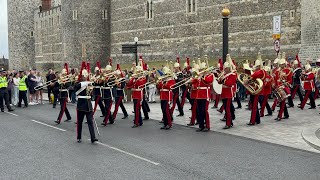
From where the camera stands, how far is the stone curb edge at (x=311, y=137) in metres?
10.1

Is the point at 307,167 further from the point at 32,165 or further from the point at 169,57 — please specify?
the point at 169,57

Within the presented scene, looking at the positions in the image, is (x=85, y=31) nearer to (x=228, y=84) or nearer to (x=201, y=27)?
(x=201, y=27)

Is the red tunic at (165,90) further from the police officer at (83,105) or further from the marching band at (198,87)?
the police officer at (83,105)

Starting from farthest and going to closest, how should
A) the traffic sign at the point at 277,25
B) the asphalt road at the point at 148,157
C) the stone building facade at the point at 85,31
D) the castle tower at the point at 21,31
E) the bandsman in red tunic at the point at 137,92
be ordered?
the castle tower at the point at 21,31
the stone building facade at the point at 85,31
the traffic sign at the point at 277,25
the bandsman in red tunic at the point at 137,92
the asphalt road at the point at 148,157

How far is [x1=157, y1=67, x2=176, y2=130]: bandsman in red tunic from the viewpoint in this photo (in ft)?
43.4

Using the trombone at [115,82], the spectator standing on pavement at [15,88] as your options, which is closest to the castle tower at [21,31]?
the spectator standing on pavement at [15,88]

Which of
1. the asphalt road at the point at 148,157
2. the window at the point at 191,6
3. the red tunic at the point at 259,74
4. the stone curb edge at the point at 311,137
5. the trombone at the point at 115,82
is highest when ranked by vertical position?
the window at the point at 191,6

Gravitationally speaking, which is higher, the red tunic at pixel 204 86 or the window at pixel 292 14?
the window at pixel 292 14

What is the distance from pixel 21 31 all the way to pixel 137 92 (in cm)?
5878

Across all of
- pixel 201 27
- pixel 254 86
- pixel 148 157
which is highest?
pixel 201 27

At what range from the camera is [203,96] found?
12.7m

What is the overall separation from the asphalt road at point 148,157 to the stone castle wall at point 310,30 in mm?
14356

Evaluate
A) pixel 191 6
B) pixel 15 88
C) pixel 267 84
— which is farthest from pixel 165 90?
pixel 191 6

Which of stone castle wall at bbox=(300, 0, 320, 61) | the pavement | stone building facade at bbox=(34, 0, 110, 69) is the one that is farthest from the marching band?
stone building facade at bbox=(34, 0, 110, 69)
